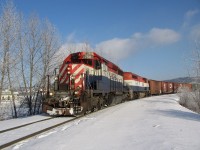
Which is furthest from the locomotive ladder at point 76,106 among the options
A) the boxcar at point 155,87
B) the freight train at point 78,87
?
the boxcar at point 155,87

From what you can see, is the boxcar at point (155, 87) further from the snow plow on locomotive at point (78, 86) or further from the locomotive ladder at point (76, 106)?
the locomotive ladder at point (76, 106)

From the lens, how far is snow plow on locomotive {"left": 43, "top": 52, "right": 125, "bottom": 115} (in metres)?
15.4

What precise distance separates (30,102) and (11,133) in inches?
545

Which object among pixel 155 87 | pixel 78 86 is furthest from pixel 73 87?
pixel 155 87

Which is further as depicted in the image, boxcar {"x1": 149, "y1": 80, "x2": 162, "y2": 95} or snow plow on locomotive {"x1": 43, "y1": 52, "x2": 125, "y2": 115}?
boxcar {"x1": 149, "y1": 80, "x2": 162, "y2": 95}

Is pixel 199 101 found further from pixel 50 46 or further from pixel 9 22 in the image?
pixel 9 22


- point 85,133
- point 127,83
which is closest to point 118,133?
point 85,133

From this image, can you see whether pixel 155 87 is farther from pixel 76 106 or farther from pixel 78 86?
pixel 76 106

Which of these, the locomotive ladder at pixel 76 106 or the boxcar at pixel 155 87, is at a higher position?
the boxcar at pixel 155 87

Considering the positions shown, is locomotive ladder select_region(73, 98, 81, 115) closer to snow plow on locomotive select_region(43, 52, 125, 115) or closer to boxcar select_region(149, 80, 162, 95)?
snow plow on locomotive select_region(43, 52, 125, 115)

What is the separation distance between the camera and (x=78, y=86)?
643 inches

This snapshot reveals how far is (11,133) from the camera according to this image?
380 inches

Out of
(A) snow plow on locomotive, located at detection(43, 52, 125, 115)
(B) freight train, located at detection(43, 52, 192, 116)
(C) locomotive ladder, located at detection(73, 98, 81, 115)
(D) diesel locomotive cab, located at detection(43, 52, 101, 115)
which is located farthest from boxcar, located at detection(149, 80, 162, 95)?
(C) locomotive ladder, located at detection(73, 98, 81, 115)

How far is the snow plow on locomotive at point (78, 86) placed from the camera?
15421 mm
